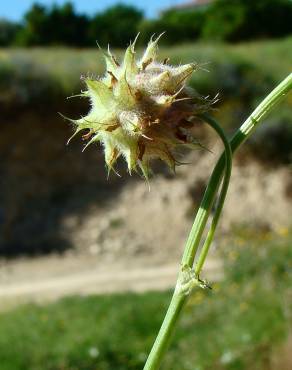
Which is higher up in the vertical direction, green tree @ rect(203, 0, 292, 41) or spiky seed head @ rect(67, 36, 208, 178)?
spiky seed head @ rect(67, 36, 208, 178)

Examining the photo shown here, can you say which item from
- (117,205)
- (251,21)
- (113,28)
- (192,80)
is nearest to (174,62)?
(192,80)

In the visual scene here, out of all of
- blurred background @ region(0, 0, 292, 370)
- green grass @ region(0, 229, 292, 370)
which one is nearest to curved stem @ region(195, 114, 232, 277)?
green grass @ region(0, 229, 292, 370)

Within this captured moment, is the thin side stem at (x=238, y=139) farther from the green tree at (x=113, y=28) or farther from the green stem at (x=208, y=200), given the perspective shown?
the green tree at (x=113, y=28)

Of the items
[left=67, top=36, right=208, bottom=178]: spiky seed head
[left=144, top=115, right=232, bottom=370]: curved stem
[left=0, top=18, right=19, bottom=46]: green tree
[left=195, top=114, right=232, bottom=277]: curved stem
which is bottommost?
[left=0, top=18, right=19, bottom=46]: green tree

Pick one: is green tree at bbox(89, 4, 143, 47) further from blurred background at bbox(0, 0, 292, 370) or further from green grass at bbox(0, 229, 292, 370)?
green grass at bbox(0, 229, 292, 370)

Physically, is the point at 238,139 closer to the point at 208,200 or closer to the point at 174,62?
the point at 208,200
